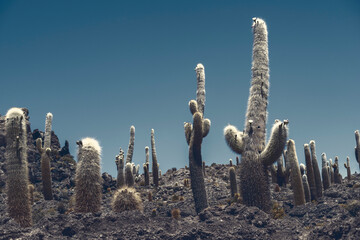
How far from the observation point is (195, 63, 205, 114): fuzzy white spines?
2548cm

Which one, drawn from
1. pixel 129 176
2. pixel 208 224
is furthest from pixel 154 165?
pixel 208 224

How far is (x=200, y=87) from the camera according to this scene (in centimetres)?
2620

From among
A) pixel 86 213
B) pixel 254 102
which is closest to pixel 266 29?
pixel 254 102

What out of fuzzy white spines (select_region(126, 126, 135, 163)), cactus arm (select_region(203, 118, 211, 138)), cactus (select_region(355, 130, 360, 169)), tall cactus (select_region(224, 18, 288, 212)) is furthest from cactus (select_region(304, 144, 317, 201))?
fuzzy white spines (select_region(126, 126, 135, 163))

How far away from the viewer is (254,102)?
2008 centimetres

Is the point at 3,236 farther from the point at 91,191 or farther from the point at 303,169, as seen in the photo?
the point at 303,169

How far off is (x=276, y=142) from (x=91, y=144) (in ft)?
25.7

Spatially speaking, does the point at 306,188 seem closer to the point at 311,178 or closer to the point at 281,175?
the point at 311,178

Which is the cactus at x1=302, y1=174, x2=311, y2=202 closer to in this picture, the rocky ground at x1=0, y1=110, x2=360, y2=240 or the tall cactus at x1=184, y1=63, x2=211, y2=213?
the rocky ground at x1=0, y1=110, x2=360, y2=240

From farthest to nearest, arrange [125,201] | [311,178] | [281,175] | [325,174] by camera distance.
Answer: [281,175] < [325,174] < [311,178] < [125,201]

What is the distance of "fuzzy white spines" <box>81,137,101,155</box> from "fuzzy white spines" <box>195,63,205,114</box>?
24.8 ft

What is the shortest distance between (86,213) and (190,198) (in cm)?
1074

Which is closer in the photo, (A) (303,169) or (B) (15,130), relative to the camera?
(B) (15,130)

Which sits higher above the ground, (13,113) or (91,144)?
(13,113)
